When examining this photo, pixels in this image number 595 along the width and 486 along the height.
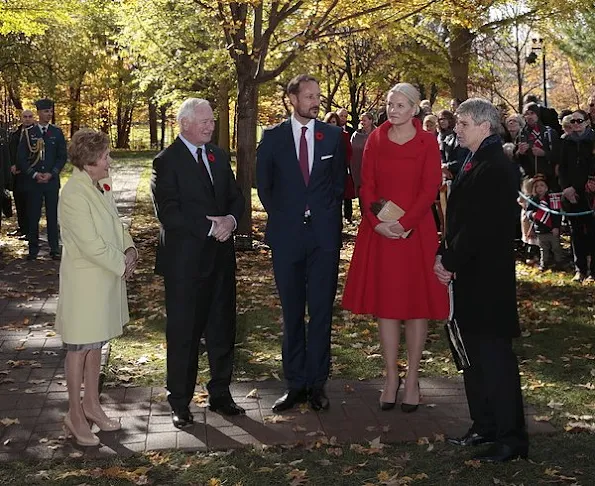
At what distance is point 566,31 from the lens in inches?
1267

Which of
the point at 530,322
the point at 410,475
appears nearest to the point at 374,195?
the point at 410,475

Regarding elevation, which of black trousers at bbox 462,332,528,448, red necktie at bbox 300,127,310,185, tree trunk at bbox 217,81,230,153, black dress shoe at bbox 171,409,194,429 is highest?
tree trunk at bbox 217,81,230,153

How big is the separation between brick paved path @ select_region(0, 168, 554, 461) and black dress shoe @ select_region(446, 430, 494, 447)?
0.18 meters

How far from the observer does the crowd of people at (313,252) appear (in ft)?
17.3

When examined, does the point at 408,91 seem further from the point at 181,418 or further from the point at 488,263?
the point at 181,418

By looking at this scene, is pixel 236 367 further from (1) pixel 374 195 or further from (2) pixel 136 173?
(2) pixel 136 173

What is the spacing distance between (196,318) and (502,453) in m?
2.15

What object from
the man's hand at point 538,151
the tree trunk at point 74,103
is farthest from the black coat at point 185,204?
the tree trunk at point 74,103

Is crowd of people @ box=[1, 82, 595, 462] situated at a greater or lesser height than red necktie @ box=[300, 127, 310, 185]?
lesser

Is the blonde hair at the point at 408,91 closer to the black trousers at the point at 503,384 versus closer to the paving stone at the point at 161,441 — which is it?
the black trousers at the point at 503,384

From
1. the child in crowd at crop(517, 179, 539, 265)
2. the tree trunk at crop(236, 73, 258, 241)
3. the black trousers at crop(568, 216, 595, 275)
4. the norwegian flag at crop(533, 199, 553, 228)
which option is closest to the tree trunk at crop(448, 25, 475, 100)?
the tree trunk at crop(236, 73, 258, 241)

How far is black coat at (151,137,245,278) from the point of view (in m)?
5.89

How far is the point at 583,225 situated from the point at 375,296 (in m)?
5.70

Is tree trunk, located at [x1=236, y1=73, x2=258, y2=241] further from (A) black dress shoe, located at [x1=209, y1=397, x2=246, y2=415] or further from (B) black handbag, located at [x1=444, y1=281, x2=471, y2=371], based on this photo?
(B) black handbag, located at [x1=444, y1=281, x2=471, y2=371]
